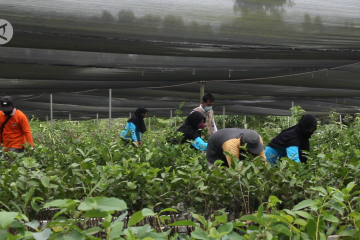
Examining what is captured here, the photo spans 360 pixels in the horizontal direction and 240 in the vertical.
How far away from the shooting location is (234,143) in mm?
3826

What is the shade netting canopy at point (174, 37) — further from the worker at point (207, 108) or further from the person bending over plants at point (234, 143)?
the person bending over plants at point (234, 143)

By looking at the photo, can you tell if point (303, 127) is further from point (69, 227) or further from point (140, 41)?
point (69, 227)

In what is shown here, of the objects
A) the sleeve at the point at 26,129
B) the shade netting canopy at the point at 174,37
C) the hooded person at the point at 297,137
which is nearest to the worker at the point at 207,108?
the shade netting canopy at the point at 174,37

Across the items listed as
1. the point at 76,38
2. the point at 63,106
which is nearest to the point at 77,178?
the point at 76,38

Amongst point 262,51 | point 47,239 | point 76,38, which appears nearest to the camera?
point 47,239

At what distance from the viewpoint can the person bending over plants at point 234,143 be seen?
3.66 m

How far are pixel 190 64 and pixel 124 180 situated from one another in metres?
4.84

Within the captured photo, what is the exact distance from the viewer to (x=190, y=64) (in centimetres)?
706

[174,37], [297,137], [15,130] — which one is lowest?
[15,130]

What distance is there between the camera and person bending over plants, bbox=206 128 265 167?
3662 mm

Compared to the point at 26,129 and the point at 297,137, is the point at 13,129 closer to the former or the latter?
the point at 26,129

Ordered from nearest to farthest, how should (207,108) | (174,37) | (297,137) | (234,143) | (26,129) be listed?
(234,143)
(297,137)
(174,37)
(26,129)
(207,108)

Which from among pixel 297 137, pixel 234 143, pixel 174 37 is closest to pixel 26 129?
pixel 174 37

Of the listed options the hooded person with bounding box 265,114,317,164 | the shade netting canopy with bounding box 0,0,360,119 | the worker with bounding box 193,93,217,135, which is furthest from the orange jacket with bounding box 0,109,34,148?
the hooded person with bounding box 265,114,317,164
